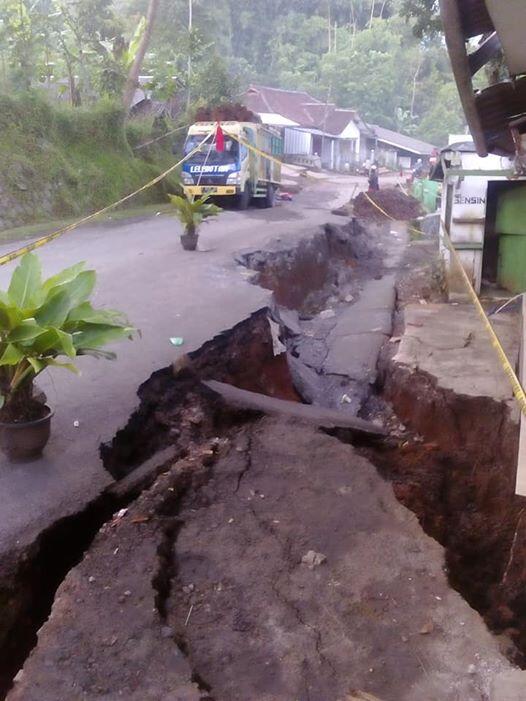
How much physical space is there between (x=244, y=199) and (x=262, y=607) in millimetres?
17202

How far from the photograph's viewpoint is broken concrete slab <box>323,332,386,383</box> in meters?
8.44

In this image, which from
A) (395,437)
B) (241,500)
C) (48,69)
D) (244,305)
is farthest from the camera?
(48,69)

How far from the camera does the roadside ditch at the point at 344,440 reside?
3660 millimetres

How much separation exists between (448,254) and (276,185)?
44.7 feet

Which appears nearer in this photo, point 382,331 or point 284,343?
point 284,343

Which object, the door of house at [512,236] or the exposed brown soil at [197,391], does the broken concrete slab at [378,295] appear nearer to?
the door of house at [512,236]

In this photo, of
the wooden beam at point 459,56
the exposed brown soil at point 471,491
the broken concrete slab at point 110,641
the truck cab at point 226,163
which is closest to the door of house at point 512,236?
the exposed brown soil at point 471,491

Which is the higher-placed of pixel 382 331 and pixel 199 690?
pixel 199 690

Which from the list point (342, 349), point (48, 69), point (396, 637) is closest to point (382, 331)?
point (342, 349)

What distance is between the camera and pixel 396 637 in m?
3.17

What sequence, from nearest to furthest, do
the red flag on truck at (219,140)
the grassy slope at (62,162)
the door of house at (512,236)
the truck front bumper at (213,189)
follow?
the door of house at (512,236), the grassy slope at (62,162), the red flag on truck at (219,140), the truck front bumper at (213,189)

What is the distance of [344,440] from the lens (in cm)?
553

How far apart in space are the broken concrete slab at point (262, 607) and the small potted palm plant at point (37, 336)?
2.66 feet

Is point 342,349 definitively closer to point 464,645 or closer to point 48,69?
point 464,645
